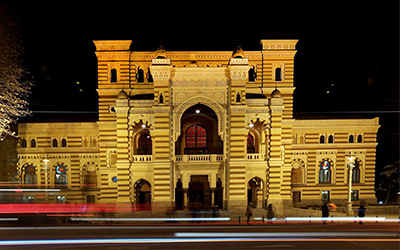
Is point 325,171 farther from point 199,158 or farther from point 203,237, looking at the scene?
A: point 203,237

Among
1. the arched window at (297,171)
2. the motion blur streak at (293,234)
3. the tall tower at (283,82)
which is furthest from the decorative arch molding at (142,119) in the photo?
the arched window at (297,171)

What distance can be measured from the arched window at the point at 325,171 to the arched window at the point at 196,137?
1133 cm

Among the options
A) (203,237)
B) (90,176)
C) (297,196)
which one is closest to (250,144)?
(297,196)

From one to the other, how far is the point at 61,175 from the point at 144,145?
8548mm

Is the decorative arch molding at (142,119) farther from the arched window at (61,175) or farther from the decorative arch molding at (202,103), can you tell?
the arched window at (61,175)

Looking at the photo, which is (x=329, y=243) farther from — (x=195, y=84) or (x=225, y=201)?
(x=195, y=84)

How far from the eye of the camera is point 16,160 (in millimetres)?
26094

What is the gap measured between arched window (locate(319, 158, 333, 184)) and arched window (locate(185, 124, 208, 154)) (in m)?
11.3

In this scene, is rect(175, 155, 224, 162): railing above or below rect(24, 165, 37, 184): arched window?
above

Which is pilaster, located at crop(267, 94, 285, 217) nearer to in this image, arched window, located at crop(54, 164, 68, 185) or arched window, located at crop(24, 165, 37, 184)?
arched window, located at crop(54, 164, 68, 185)

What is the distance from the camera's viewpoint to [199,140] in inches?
1032

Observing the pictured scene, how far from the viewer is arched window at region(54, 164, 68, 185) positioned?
27.4 metres

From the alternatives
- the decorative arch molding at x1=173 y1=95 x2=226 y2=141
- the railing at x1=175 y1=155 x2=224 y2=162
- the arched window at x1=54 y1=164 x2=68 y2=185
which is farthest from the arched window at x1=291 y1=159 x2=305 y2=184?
the arched window at x1=54 y1=164 x2=68 y2=185

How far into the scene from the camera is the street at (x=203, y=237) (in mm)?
13258
